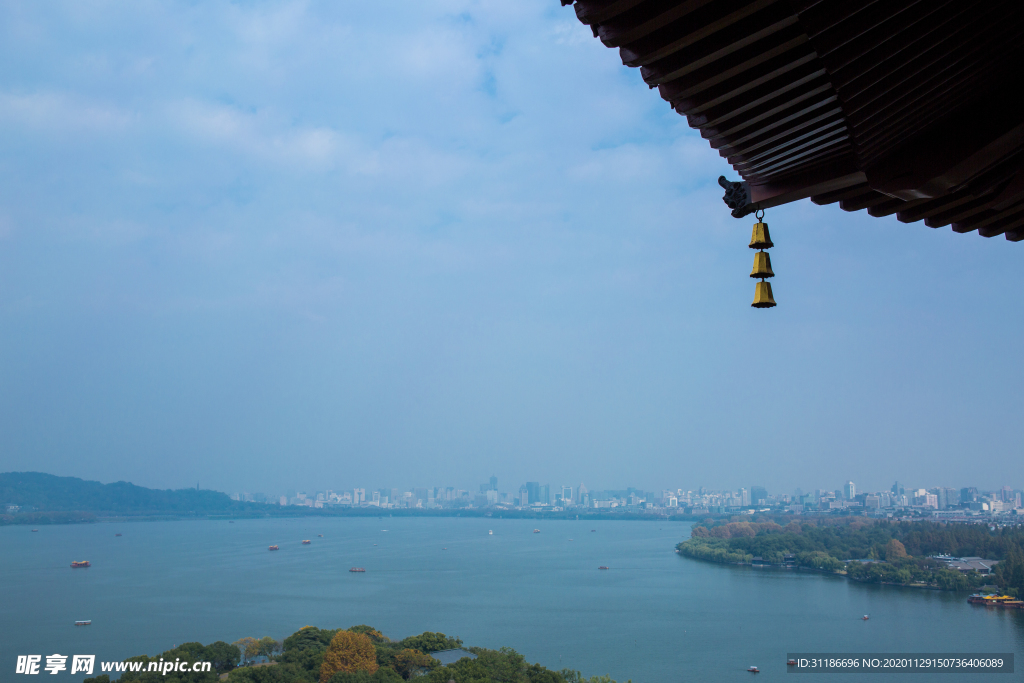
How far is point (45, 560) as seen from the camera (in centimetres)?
2127

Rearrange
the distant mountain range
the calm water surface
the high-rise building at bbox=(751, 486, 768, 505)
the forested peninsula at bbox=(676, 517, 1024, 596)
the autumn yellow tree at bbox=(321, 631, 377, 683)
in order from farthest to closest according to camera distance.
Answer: the high-rise building at bbox=(751, 486, 768, 505) → the distant mountain range → the forested peninsula at bbox=(676, 517, 1024, 596) → the calm water surface → the autumn yellow tree at bbox=(321, 631, 377, 683)

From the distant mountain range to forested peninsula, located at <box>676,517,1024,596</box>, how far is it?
46.0m

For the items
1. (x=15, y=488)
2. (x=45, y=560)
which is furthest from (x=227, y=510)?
(x=45, y=560)

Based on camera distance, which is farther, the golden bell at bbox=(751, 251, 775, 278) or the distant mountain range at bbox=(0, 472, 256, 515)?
the distant mountain range at bbox=(0, 472, 256, 515)

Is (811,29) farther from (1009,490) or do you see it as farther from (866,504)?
(1009,490)

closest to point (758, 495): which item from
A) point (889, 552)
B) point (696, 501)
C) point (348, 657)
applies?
point (696, 501)

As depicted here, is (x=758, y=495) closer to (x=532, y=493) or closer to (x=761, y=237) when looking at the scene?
(x=532, y=493)

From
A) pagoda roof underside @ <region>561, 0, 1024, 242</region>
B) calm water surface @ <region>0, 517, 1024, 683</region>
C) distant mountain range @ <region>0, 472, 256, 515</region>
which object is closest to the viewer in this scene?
pagoda roof underside @ <region>561, 0, 1024, 242</region>

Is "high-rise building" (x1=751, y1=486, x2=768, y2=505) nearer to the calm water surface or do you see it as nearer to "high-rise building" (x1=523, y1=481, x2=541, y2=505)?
"high-rise building" (x1=523, y1=481, x2=541, y2=505)

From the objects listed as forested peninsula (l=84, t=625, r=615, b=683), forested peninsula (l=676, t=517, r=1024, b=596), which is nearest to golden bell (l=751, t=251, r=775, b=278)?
forested peninsula (l=84, t=625, r=615, b=683)

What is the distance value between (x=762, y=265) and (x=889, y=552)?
19916 millimetres

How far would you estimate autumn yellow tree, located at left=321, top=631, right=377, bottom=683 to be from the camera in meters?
5.96

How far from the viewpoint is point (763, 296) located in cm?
120

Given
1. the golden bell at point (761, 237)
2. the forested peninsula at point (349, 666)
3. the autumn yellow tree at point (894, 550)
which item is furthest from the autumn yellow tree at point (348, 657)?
the autumn yellow tree at point (894, 550)
